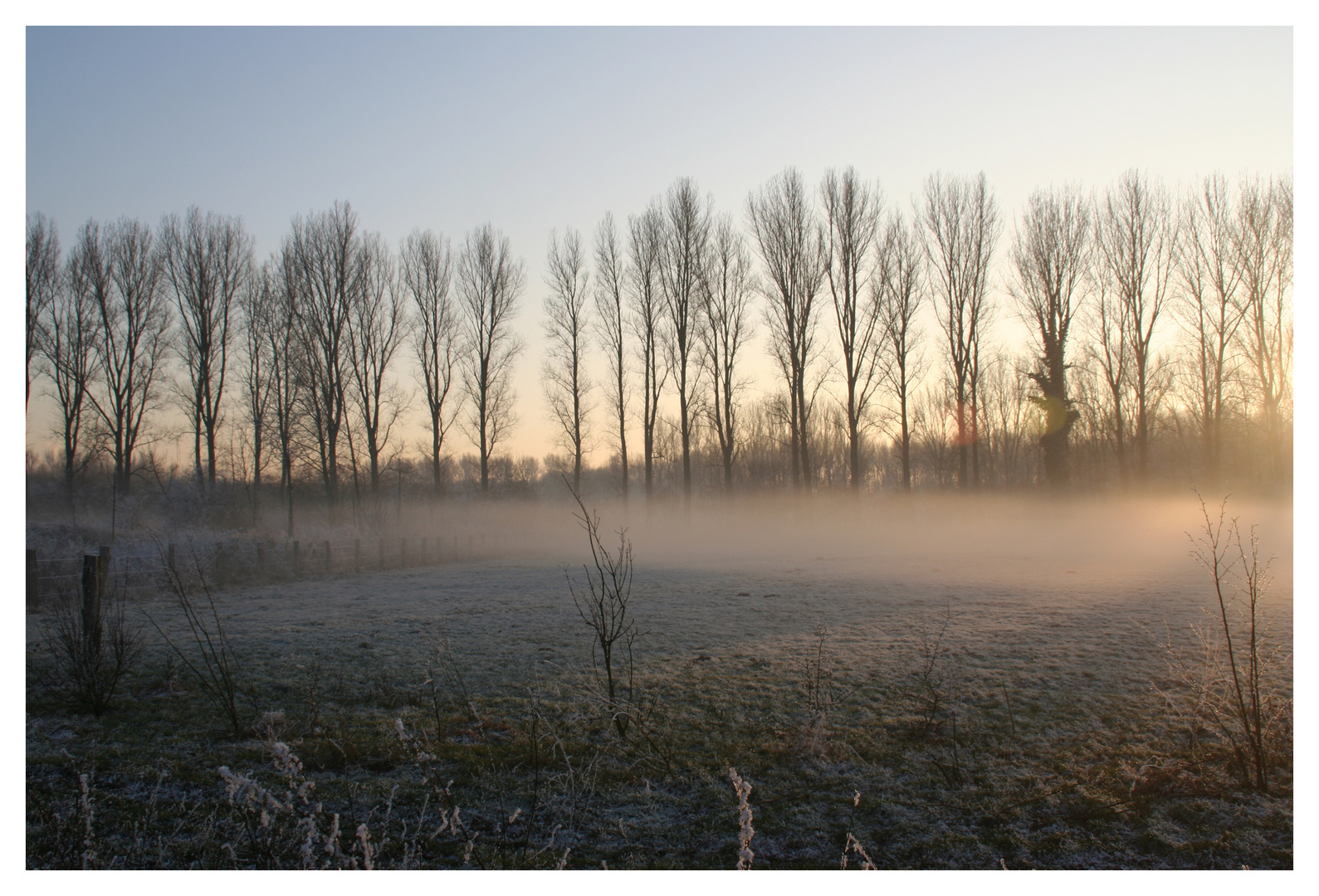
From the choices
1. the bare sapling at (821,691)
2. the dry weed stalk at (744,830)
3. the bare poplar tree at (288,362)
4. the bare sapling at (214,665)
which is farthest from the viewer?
the bare poplar tree at (288,362)

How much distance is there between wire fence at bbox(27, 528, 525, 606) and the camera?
10.8 meters

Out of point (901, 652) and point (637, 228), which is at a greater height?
point (637, 228)

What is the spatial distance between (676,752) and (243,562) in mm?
14175

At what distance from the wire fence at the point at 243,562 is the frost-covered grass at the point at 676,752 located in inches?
78.8

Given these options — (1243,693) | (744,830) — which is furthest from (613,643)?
(1243,693)

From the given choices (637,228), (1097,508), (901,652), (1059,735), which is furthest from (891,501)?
(1059,735)

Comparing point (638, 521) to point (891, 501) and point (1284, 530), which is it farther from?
point (1284, 530)

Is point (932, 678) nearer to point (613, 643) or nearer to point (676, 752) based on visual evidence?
point (676, 752)

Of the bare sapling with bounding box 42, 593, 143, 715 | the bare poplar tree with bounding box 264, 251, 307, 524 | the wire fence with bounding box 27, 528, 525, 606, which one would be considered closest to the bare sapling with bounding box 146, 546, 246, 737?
the bare sapling with bounding box 42, 593, 143, 715

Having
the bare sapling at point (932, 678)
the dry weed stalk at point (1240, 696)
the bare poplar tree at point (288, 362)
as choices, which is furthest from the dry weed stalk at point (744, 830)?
the bare poplar tree at point (288, 362)

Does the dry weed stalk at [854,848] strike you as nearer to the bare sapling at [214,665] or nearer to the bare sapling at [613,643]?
the bare sapling at [613,643]

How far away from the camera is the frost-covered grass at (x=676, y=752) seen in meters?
3.62

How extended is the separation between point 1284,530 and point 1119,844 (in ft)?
68.0

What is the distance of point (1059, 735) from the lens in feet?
16.1
